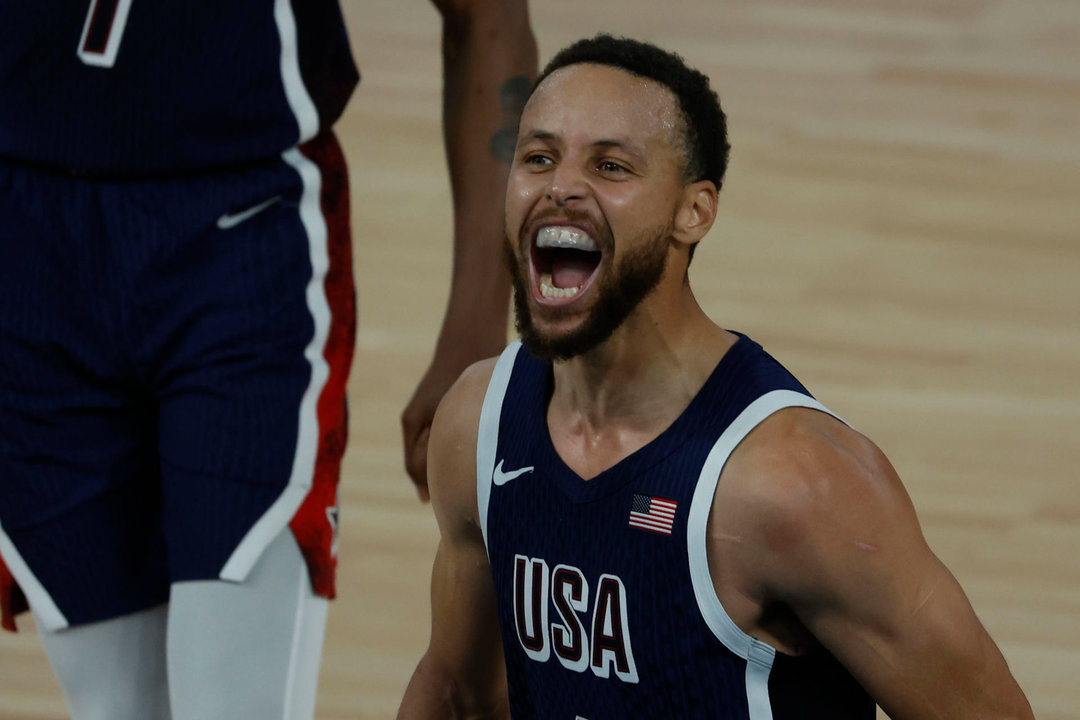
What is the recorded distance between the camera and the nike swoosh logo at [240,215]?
212 cm

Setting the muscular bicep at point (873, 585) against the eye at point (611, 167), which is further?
the eye at point (611, 167)

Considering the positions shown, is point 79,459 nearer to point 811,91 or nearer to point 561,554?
point 561,554

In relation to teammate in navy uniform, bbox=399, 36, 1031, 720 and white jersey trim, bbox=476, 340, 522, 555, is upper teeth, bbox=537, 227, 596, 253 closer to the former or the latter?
teammate in navy uniform, bbox=399, 36, 1031, 720

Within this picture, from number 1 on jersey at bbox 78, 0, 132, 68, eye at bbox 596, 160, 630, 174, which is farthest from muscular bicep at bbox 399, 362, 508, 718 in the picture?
number 1 on jersey at bbox 78, 0, 132, 68

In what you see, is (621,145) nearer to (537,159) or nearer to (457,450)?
(537,159)

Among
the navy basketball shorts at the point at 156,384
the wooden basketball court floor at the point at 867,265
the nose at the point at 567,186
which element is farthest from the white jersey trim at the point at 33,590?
the wooden basketball court floor at the point at 867,265

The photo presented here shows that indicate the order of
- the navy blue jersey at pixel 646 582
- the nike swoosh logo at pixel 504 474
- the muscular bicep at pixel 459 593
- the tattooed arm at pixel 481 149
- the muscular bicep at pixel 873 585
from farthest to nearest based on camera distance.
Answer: the tattooed arm at pixel 481 149 → the muscular bicep at pixel 459 593 → the nike swoosh logo at pixel 504 474 → the navy blue jersey at pixel 646 582 → the muscular bicep at pixel 873 585

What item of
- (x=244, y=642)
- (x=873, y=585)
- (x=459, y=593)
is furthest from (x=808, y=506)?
(x=244, y=642)

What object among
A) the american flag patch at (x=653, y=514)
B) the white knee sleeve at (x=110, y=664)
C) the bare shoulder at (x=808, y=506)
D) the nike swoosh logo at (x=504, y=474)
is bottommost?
the white knee sleeve at (x=110, y=664)

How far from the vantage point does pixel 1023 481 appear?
14.4 ft

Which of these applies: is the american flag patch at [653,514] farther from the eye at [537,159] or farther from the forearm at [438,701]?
the forearm at [438,701]

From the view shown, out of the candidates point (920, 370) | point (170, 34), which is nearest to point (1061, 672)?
point (920, 370)

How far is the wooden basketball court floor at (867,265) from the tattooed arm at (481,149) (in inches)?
54.3

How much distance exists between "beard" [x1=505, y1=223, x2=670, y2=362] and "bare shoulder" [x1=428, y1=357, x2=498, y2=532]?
0.26 meters
